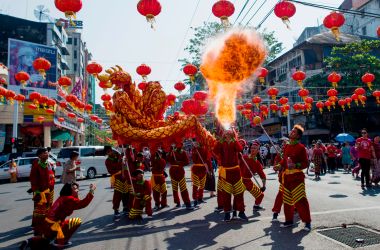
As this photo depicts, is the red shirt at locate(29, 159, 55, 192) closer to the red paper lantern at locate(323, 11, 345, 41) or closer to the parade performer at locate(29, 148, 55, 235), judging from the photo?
the parade performer at locate(29, 148, 55, 235)

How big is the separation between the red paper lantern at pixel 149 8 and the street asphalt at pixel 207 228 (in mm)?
4475

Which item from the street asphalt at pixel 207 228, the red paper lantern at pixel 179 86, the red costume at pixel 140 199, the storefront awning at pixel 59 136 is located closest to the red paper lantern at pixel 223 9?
the red costume at pixel 140 199

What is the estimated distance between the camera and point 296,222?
6488 millimetres

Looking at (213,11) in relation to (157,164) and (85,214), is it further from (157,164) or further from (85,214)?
(85,214)

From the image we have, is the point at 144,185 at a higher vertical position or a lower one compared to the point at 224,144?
lower

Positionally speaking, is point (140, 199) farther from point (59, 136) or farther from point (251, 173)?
point (59, 136)

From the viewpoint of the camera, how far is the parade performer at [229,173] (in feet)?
22.6

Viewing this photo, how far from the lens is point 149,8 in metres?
7.20

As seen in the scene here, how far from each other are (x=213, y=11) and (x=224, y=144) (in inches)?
120

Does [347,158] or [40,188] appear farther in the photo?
[347,158]

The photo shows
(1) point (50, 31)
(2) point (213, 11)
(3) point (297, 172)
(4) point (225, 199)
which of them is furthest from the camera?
(1) point (50, 31)

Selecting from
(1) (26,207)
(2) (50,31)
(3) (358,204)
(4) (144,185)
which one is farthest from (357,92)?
(2) (50,31)

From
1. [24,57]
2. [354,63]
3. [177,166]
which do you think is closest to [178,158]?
[177,166]

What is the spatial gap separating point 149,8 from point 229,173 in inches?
158
